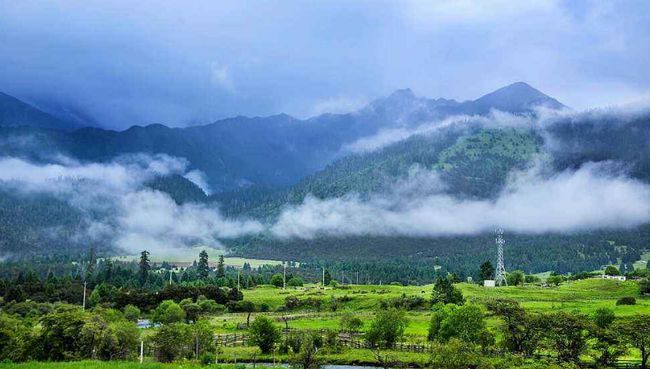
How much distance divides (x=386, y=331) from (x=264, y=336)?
18265 millimetres

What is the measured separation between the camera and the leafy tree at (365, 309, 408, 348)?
3656 inches

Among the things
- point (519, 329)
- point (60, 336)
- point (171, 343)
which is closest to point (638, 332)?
point (519, 329)

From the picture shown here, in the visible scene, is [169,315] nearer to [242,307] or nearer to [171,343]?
[242,307]

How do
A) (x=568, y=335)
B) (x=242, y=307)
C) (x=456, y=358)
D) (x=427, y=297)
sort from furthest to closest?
(x=242, y=307)
(x=427, y=297)
(x=568, y=335)
(x=456, y=358)

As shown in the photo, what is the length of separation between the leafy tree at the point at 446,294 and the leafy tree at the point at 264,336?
53.4m

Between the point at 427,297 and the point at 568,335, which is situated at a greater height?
the point at 427,297

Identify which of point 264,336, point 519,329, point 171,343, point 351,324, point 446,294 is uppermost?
point 446,294

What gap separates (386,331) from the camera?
92.8m

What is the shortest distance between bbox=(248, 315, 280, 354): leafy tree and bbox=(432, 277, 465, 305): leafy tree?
53.4 meters

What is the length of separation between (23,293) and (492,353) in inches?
4883

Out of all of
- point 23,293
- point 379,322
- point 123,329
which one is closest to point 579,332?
point 379,322

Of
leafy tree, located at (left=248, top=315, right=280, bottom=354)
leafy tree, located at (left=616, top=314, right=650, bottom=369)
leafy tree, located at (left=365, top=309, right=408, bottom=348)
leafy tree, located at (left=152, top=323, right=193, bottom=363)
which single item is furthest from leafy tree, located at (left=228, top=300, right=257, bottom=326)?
leafy tree, located at (left=616, top=314, right=650, bottom=369)

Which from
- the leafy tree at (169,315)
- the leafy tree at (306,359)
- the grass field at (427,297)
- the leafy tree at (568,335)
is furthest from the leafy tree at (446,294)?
the leafy tree at (306,359)

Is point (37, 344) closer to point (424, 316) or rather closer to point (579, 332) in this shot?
point (579, 332)
